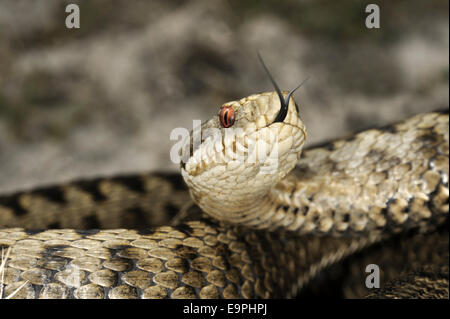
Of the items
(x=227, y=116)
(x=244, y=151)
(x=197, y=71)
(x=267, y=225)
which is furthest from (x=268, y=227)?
(x=197, y=71)

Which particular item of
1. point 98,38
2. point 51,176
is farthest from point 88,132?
point 98,38

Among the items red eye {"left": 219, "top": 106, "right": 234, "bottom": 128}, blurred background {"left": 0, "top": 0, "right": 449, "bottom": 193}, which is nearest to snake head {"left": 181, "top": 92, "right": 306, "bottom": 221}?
red eye {"left": 219, "top": 106, "right": 234, "bottom": 128}

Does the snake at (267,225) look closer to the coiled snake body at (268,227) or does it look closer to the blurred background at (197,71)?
the coiled snake body at (268,227)

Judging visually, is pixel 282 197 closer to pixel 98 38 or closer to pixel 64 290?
pixel 64 290

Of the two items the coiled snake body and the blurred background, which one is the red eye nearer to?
the coiled snake body

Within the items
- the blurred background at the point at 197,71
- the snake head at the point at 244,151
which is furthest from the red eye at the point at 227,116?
the blurred background at the point at 197,71

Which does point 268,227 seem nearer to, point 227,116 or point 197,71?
point 227,116
